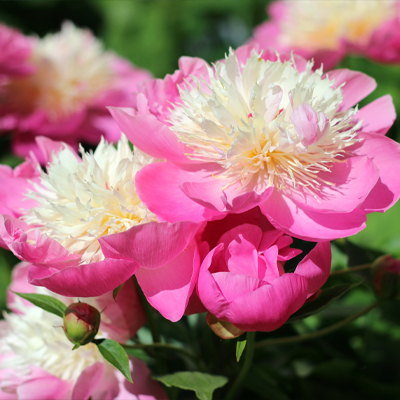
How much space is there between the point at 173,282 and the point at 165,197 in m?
0.07

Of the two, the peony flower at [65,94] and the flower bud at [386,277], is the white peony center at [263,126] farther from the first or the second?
the peony flower at [65,94]

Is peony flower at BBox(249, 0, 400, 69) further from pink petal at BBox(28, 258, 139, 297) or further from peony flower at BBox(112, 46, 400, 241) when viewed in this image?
pink petal at BBox(28, 258, 139, 297)

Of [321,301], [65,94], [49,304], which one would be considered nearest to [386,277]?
[321,301]

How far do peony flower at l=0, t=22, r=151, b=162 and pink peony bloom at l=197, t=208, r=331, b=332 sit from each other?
1.87 feet

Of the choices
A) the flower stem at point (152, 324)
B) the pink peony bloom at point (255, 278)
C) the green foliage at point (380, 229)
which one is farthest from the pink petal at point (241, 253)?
the green foliage at point (380, 229)

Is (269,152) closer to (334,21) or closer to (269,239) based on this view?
(269,239)

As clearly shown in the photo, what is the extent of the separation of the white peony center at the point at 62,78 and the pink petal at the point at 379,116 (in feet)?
2.08

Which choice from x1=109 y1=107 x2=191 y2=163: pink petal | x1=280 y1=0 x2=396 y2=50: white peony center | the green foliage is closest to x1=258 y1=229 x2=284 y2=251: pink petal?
x1=109 y1=107 x2=191 y2=163: pink petal

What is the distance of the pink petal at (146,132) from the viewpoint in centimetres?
37

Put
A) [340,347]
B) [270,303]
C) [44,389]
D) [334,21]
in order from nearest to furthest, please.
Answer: [270,303]
[44,389]
[340,347]
[334,21]

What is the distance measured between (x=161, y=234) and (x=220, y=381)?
0.60ft

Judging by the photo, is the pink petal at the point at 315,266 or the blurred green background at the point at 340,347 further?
the blurred green background at the point at 340,347

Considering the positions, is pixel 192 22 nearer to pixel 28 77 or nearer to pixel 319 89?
pixel 28 77

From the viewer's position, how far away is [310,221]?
0.37 metres
